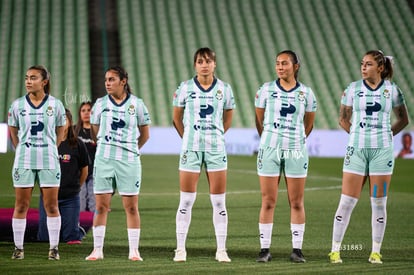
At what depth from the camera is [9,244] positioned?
28.7 feet

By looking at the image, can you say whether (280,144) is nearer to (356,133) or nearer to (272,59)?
(356,133)

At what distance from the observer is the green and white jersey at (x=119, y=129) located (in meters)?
7.79

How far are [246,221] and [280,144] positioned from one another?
3461 mm

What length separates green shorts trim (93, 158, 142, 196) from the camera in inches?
307

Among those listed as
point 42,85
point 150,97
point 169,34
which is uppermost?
point 169,34

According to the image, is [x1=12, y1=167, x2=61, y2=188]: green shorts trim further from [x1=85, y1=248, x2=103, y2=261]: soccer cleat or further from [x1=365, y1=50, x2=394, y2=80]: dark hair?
[x1=365, y1=50, x2=394, y2=80]: dark hair

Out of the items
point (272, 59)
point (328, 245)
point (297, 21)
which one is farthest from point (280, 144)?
point (297, 21)

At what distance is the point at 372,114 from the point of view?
7805 mm

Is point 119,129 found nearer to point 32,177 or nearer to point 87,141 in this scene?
point 32,177

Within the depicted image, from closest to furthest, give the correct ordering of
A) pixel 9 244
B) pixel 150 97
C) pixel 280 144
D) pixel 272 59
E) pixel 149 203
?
pixel 280 144 → pixel 9 244 → pixel 149 203 → pixel 150 97 → pixel 272 59

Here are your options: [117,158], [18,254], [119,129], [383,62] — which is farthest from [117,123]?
[383,62]

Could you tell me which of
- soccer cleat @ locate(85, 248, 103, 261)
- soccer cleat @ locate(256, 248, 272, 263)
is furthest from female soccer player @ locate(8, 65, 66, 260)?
soccer cleat @ locate(256, 248, 272, 263)

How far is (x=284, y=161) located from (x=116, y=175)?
1506 mm

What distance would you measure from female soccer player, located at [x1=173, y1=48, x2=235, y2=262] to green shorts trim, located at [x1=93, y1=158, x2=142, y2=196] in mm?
434
